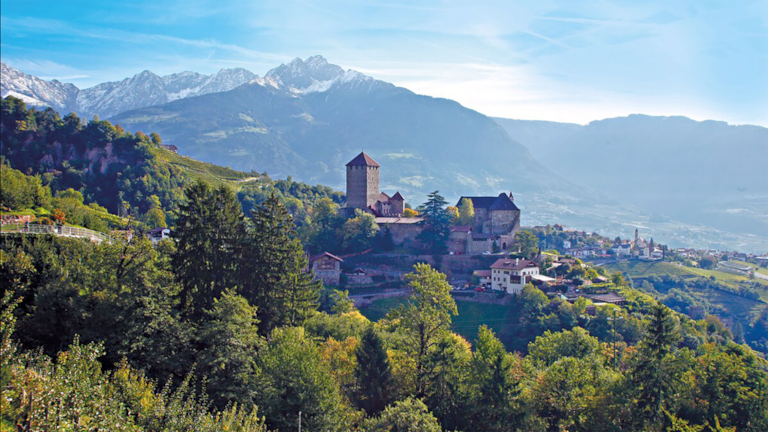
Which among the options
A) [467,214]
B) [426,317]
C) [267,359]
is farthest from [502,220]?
[267,359]

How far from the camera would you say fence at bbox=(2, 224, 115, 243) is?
88.3 ft

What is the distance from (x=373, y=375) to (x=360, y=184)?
170 feet

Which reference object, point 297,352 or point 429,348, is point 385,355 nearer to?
point 429,348

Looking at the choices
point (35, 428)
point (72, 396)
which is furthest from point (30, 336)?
point (35, 428)

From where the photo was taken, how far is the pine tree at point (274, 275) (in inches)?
1292

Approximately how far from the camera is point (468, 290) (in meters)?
61.7

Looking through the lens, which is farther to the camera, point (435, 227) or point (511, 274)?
point (435, 227)

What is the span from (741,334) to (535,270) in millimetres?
44276

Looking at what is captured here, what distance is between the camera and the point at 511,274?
61.1 m

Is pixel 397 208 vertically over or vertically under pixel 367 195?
under

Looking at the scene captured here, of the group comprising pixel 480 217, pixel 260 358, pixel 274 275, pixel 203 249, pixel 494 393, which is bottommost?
pixel 494 393

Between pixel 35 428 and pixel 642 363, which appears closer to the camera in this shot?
pixel 35 428

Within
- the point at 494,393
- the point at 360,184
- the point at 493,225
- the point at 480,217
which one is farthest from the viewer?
the point at 360,184

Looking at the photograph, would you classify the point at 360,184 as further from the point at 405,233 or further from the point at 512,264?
the point at 512,264
